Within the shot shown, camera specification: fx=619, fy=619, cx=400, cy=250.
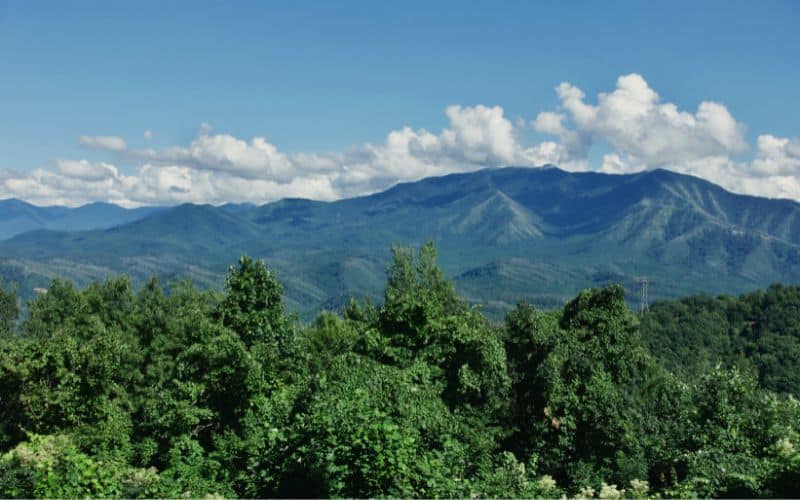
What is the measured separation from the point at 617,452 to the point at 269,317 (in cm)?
1496

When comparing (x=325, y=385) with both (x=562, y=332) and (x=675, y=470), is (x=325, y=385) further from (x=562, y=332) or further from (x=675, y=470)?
(x=562, y=332)

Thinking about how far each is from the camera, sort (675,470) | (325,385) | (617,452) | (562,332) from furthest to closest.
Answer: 1. (562,332)
2. (617,452)
3. (675,470)
4. (325,385)

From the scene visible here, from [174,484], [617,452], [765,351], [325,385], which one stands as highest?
[325,385]

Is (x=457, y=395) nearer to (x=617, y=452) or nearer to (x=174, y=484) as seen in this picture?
(x=617, y=452)

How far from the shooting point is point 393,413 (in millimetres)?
16062

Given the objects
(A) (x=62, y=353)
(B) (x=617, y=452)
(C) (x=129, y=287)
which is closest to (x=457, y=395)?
(B) (x=617, y=452)

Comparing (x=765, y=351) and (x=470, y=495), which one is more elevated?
(x=470, y=495)

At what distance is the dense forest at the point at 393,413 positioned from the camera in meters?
13.3

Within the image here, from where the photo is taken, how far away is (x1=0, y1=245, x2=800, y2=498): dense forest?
1331cm

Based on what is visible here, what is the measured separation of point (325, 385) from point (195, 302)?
26.7 meters

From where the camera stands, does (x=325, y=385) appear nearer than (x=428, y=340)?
Yes

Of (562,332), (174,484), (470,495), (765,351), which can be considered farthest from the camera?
(765,351)

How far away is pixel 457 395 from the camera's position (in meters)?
23.8

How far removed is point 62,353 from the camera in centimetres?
2630
